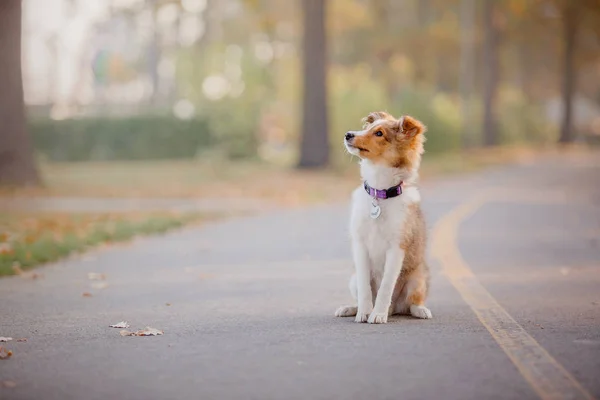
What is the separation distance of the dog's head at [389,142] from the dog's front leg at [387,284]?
669mm

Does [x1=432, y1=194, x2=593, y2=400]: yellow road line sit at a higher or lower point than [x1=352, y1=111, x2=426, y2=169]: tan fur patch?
lower

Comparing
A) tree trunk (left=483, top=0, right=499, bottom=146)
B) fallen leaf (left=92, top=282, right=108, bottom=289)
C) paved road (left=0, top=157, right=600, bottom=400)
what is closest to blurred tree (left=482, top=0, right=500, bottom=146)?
tree trunk (left=483, top=0, right=499, bottom=146)

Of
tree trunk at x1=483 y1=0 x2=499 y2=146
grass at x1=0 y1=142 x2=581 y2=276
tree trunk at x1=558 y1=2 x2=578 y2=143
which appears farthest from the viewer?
tree trunk at x1=558 y1=2 x2=578 y2=143

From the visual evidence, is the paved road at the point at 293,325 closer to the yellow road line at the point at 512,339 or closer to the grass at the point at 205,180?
the yellow road line at the point at 512,339

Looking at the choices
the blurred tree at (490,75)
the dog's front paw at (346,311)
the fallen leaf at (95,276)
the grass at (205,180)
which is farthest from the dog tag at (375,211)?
the blurred tree at (490,75)

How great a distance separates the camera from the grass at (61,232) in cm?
1397

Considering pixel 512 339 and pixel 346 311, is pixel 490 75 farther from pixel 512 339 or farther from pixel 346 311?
pixel 512 339

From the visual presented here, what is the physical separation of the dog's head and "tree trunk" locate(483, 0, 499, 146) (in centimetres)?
5809

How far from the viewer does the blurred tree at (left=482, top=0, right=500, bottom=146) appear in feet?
218

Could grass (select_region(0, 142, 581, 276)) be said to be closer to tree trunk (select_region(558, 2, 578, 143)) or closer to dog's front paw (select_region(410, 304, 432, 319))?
dog's front paw (select_region(410, 304, 432, 319))

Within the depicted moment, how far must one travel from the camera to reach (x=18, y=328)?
28.7 ft

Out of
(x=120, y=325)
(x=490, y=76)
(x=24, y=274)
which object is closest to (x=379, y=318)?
(x=120, y=325)

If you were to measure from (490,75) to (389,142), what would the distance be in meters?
60.1

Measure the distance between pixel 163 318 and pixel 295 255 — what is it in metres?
5.45
